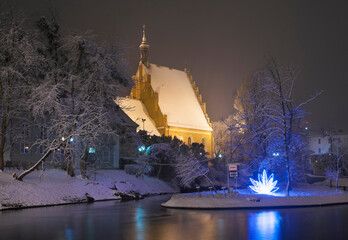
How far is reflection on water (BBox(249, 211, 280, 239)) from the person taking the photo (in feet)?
38.7

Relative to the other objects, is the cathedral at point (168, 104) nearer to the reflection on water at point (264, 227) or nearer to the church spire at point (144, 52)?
the church spire at point (144, 52)

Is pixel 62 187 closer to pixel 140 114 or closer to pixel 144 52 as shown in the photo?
pixel 140 114

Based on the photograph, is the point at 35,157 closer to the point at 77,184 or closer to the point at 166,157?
the point at 77,184

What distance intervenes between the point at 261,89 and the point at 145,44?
57598 millimetres

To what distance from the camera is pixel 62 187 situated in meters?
28.8

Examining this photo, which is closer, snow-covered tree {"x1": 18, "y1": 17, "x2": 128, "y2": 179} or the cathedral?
snow-covered tree {"x1": 18, "y1": 17, "x2": 128, "y2": 179}

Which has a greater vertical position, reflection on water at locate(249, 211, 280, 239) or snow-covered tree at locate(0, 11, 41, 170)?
snow-covered tree at locate(0, 11, 41, 170)

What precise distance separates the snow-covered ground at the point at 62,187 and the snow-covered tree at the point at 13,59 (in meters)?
3.67

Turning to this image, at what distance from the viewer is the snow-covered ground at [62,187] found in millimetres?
24367

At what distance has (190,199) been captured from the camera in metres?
22.3

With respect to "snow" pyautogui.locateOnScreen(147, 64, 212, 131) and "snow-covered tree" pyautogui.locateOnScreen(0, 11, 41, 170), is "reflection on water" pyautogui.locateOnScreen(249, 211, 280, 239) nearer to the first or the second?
"snow-covered tree" pyautogui.locateOnScreen(0, 11, 41, 170)

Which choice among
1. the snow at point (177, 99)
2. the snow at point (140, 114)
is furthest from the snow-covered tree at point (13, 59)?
the snow at point (177, 99)

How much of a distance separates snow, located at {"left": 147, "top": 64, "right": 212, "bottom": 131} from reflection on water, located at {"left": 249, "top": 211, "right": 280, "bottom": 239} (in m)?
55.0

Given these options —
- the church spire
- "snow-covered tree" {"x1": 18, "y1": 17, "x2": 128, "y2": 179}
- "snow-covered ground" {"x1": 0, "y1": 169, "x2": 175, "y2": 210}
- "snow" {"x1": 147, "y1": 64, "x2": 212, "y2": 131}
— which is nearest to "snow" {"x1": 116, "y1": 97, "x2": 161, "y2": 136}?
"snow" {"x1": 147, "y1": 64, "x2": 212, "y2": 131}
